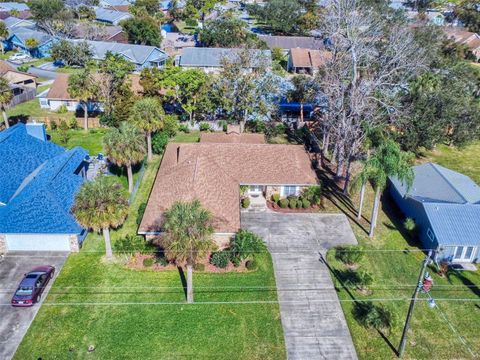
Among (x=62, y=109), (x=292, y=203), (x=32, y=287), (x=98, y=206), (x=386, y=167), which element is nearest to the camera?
(x=32, y=287)

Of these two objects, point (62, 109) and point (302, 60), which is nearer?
point (62, 109)

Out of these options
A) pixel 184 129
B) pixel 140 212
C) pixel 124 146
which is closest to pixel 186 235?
pixel 140 212

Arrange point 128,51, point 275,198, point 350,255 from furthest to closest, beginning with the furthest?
1. point 128,51
2. point 275,198
3. point 350,255

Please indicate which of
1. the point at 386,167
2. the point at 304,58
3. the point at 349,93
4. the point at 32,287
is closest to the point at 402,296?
the point at 386,167

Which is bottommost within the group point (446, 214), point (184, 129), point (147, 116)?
point (184, 129)

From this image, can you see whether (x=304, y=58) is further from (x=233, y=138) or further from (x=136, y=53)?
(x=233, y=138)

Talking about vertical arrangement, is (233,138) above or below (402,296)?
above
